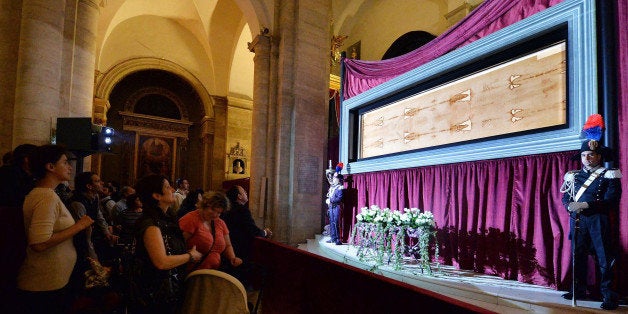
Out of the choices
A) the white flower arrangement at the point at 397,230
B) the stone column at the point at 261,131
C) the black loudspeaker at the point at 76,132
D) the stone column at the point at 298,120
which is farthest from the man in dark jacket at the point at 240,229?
the stone column at the point at 261,131

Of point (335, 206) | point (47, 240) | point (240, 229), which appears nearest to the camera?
point (47, 240)

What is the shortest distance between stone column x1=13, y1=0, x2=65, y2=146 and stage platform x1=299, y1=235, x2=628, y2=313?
215 inches

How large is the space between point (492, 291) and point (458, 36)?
3965mm

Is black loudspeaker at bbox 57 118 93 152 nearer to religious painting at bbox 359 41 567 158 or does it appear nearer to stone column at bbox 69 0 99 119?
stone column at bbox 69 0 99 119

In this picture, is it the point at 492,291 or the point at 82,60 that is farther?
the point at 82,60

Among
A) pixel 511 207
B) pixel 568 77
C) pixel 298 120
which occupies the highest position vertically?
pixel 298 120

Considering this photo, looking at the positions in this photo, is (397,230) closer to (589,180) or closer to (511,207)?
(511,207)

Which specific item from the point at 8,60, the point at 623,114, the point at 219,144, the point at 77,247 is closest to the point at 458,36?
the point at 623,114

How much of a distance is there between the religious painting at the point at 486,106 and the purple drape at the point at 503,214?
523mm

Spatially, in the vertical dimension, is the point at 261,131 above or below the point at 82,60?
below

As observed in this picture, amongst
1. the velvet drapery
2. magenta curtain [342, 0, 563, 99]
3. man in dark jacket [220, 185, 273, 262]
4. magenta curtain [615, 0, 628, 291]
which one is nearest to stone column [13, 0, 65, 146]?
man in dark jacket [220, 185, 273, 262]

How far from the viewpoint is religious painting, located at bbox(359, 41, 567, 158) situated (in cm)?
447

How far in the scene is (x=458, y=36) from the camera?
5734mm

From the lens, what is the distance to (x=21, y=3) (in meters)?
5.90
